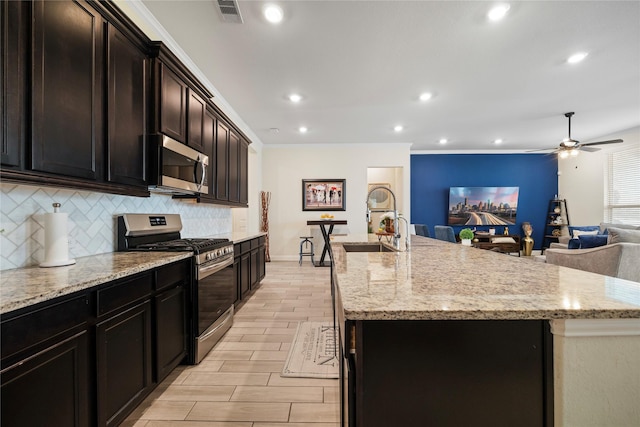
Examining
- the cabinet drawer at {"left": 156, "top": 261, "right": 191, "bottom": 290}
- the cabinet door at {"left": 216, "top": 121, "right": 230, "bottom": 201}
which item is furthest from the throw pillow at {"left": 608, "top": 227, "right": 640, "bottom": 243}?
the cabinet door at {"left": 216, "top": 121, "right": 230, "bottom": 201}

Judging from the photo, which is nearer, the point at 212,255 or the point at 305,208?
the point at 212,255

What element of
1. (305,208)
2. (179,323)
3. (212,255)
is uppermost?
(305,208)

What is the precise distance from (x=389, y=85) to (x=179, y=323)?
3.50 metres

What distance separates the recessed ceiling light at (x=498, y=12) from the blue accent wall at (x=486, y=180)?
5.12 meters

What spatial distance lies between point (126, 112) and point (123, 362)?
1.49 metres

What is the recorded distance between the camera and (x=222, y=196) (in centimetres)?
338

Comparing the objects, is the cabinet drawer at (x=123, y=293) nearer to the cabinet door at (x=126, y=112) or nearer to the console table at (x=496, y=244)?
the cabinet door at (x=126, y=112)

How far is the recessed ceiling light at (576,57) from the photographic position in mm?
2844

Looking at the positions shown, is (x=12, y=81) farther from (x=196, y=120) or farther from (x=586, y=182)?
(x=586, y=182)

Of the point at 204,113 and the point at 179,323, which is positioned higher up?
A: the point at 204,113

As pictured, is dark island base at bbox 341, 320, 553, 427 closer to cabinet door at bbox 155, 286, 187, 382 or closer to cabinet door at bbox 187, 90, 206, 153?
cabinet door at bbox 155, 286, 187, 382

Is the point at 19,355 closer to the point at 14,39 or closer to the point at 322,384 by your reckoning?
the point at 14,39

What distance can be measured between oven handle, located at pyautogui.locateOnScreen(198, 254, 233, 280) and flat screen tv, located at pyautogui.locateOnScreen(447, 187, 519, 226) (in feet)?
20.4

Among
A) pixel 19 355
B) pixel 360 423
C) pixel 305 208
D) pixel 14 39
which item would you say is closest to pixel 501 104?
pixel 305 208
